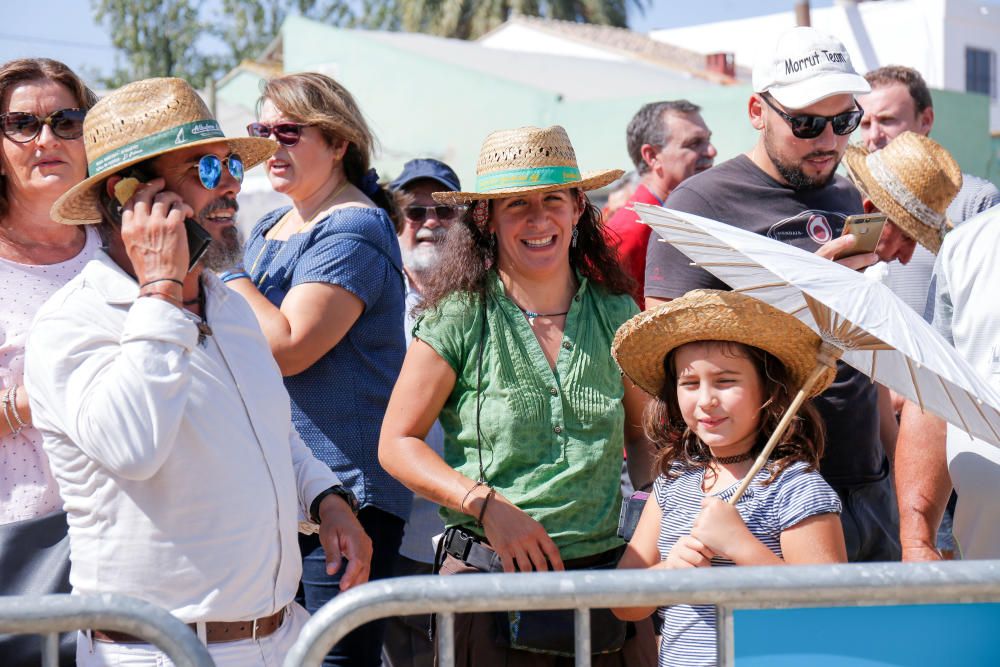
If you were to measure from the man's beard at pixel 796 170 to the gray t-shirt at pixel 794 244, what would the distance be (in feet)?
0.11

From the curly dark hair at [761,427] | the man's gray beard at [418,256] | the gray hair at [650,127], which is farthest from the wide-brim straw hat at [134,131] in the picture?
the gray hair at [650,127]

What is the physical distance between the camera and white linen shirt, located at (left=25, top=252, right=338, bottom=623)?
2156mm

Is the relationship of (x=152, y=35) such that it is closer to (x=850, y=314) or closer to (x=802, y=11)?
(x=802, y=11)

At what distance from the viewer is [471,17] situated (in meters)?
45.1

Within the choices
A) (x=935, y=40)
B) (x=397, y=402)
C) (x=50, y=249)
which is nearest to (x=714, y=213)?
(x=397, y=402)

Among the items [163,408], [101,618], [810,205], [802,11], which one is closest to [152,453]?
[163,408]

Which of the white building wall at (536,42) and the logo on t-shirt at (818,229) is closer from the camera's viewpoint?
the logo on t-shirt at (818,229)

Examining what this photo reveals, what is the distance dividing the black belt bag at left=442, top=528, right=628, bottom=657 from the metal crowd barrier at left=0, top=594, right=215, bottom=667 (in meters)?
1.19

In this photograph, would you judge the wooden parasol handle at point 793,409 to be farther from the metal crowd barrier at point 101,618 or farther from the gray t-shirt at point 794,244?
the metal crowd barrier at point 101,618

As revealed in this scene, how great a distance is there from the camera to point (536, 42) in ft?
111

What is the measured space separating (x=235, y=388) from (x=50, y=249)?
103cm

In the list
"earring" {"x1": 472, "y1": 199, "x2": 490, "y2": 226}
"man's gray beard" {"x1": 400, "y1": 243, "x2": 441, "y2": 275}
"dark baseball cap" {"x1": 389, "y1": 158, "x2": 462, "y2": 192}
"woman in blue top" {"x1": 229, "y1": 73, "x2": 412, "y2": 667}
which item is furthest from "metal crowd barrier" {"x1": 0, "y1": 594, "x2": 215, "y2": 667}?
"dark baseball cap" {"x1": 389, "y1": 158, "x2": 462, "y2": 192}

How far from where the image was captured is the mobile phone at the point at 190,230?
2.38 metres

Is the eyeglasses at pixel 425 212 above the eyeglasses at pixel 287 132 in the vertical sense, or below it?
below
